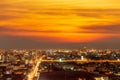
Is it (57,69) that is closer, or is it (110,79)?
(110,79)

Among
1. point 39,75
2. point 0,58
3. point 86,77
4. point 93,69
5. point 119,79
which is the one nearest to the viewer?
point 119,79

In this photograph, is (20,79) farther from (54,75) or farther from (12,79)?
(54,75)

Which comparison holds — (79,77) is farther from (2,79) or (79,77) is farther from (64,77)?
(2,79)

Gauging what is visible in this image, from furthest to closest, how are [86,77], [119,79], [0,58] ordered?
[0,58]
[86,77]
[119,79]

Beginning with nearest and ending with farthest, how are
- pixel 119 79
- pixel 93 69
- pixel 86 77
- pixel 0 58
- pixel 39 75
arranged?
pixel 119 79 → pixel 86 77 → pixel 39 75 → pixel 93 69 → pixel 0 58

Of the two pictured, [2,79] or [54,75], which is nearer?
[2,79]

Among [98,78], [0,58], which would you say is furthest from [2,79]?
[0,58]

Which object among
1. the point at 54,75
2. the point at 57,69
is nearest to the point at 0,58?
the point at 57,69

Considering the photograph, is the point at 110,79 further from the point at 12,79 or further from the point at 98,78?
the point at 12,79
